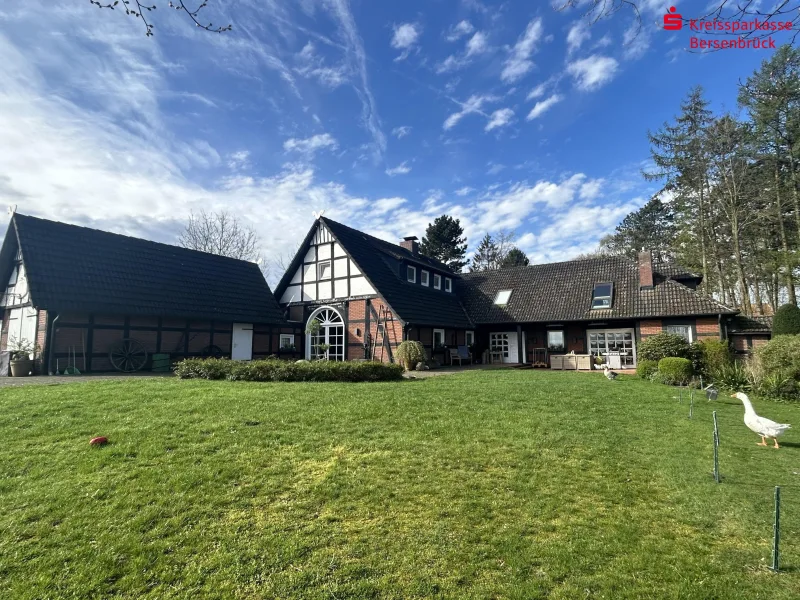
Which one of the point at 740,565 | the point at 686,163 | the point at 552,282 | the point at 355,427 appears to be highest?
the point at 686,163

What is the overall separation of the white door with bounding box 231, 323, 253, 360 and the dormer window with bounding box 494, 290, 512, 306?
1275 cm

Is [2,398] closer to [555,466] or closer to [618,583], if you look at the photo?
[555,466]

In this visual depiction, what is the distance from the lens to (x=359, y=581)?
3014mm

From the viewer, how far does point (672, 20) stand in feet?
12.5

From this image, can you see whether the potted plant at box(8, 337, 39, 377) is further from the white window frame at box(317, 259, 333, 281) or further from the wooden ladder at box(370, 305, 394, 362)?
the wooden ladder at box(370, 305, 394, 362)

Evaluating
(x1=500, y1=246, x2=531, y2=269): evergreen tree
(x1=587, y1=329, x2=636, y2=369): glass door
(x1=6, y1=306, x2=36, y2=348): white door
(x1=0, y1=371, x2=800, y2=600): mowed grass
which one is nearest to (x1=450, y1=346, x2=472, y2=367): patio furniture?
(x1=587, y1=329, x2=636, y2=369): glass door

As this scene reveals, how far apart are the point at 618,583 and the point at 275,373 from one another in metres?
9.86

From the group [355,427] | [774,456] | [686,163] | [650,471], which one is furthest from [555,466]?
[686,163]

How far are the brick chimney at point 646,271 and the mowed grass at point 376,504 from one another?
13010 millimetres

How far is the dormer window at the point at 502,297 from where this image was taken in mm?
22781

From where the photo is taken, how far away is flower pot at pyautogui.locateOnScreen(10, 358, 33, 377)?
13.2 meters

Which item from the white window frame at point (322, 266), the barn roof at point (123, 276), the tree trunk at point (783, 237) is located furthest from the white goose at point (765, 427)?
the tree trunk at point (783, 237)

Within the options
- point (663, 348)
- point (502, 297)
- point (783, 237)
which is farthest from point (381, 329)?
point (783, 237)

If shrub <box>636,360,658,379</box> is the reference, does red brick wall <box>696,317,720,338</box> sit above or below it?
above
